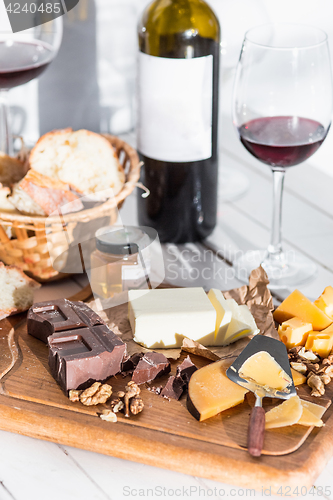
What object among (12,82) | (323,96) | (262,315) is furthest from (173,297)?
(12,82)

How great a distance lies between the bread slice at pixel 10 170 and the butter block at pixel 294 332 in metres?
0.50

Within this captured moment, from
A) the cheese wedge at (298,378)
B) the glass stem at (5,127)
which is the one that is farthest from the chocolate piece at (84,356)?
the glass stem at (5,127)

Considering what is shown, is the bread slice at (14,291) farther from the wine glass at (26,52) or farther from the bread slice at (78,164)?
the wine glass at (26,52)

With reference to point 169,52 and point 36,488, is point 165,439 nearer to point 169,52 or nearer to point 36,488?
point 36,488

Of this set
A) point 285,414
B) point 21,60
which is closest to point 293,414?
point 285,414

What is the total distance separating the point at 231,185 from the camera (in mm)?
1245

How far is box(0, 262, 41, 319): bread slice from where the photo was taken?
823 mm

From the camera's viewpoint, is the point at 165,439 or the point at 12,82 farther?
the point at 12,82

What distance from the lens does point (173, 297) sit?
79cm

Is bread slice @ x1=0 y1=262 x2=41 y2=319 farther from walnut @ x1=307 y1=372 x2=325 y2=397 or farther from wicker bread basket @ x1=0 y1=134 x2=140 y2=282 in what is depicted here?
walnut @ x1=307 y1=372 x2=325 y2=397

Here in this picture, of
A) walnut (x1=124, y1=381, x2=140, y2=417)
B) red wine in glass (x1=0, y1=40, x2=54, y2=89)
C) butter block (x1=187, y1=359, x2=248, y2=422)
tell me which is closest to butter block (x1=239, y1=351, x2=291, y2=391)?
butter block (x1=187, y1=359, x2=248, y2=422)

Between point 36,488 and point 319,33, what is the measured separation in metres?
0.75

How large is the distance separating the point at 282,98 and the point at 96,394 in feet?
1.75

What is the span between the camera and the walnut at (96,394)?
0.65 meters
